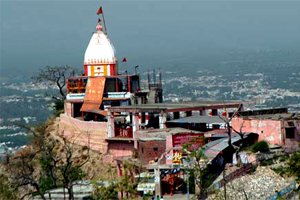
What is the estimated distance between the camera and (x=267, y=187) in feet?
97.9

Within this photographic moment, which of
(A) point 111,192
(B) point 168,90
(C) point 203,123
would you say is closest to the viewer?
(A) point 111,192

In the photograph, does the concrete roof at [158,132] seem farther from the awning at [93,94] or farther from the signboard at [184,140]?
the awning at [93,94]

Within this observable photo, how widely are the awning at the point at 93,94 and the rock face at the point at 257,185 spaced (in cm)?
1222


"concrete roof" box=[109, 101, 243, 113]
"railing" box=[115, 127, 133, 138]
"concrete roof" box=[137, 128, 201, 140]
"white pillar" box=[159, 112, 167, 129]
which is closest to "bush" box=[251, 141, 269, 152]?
"concrete roof" box=[137, 128, 201, 140]

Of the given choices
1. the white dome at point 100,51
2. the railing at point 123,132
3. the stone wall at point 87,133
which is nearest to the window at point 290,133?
the railing at point 123,132

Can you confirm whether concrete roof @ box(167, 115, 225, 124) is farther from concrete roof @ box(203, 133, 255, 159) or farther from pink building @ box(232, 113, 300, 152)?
concrete roof @ box(203, 133, 255, 159)

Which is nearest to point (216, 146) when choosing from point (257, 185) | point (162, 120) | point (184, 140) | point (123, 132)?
point (184, 140)

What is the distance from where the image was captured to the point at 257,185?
3006 centimetres

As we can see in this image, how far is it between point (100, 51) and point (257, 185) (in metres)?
16.0

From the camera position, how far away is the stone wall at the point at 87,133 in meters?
38.9

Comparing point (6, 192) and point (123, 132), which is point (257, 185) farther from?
point (123, 132)

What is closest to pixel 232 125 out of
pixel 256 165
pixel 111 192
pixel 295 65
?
pixel 256 165

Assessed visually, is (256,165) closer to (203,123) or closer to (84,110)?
(203,123)

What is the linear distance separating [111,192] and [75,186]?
8.87 metres
